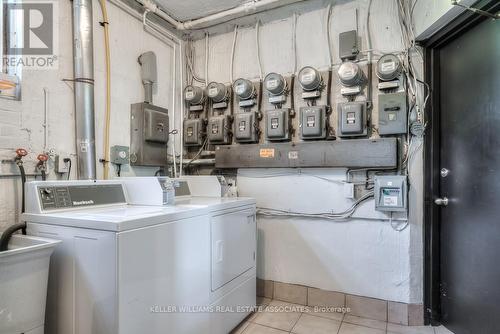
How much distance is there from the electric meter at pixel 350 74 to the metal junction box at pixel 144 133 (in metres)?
1.60

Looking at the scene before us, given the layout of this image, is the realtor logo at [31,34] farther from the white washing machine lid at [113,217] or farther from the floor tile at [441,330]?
the floor tile at [441,330]

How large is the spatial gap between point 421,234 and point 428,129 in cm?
80

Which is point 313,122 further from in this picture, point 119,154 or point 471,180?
point 119,154

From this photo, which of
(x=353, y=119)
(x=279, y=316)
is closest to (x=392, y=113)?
(x=353, y=119)

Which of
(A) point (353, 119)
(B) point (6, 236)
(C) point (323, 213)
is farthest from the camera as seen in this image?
(C) point (323, 213)

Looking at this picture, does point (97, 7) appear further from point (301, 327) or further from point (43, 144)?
point (301, 327)

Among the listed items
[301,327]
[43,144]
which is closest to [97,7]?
[43,144]

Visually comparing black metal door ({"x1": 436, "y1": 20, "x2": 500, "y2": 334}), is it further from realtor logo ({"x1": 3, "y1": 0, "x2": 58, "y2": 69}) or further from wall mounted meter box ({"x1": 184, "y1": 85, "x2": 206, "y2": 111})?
realtor logo ({"x1": 3, "y1": 0, "x2": 58, "y2": 69})

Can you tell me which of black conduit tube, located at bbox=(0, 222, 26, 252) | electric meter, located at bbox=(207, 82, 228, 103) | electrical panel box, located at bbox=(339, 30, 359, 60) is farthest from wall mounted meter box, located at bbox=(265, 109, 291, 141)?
black conduit tube, located at bbox=(0, 222, 26, 252)

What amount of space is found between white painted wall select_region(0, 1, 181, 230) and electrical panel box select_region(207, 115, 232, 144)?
505 mm

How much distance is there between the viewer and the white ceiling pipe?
2.49 m

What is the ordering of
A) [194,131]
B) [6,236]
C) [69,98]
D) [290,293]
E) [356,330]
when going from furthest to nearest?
[194,131] → [290,293] → [356,330] → [69,98] → [6,236]

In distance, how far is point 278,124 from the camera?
8.18 feet

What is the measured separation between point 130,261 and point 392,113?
1997 millimetres
